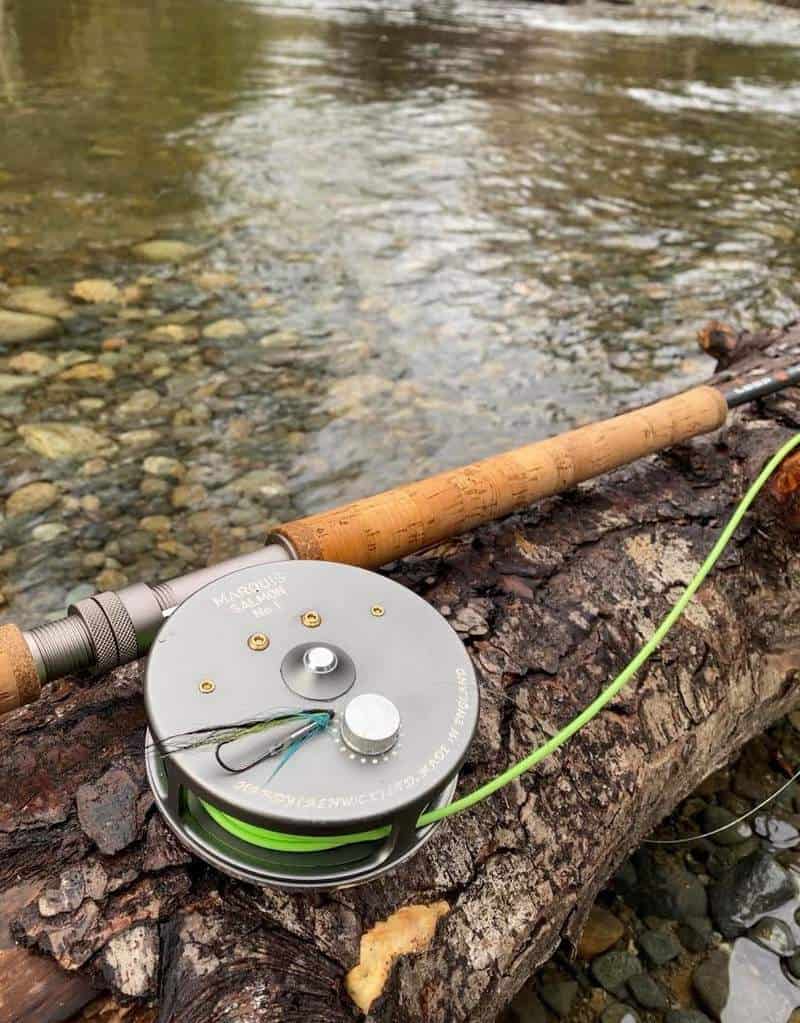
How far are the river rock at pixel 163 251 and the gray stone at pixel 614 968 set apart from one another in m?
4.56

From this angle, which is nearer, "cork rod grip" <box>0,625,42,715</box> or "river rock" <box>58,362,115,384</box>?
"cork rod grip" <box>0,625,42,715</box>

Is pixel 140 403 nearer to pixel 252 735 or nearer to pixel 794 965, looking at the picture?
pixel 252 735

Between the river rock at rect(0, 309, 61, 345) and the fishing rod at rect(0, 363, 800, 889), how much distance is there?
324cm

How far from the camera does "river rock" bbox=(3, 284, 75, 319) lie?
455cm

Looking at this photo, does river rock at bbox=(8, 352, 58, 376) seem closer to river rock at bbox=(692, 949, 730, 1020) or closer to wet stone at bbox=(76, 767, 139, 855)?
wet stone at bbox=(76, 767, 139, 855)

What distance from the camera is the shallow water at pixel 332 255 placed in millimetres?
3824

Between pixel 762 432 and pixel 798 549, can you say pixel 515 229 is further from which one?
pixel 798 549

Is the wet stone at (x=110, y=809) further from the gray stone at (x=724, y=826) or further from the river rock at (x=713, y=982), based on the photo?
the gray stone at (x=724, y=826)

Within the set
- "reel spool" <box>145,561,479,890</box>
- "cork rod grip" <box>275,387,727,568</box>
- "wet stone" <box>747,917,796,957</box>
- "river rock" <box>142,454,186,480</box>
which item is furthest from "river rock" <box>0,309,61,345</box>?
"wet stone" <box>747,917,796,957</box>

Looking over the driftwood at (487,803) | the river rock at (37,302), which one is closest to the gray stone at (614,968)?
the driftwood at (487,803)

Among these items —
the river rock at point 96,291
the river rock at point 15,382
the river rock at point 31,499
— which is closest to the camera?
the river rock at point 31,499

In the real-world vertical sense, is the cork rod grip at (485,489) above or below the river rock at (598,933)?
above

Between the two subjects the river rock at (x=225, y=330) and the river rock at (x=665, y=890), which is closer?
the river rock at (x=665, y=890)

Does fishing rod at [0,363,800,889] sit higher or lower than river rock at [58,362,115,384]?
higher
